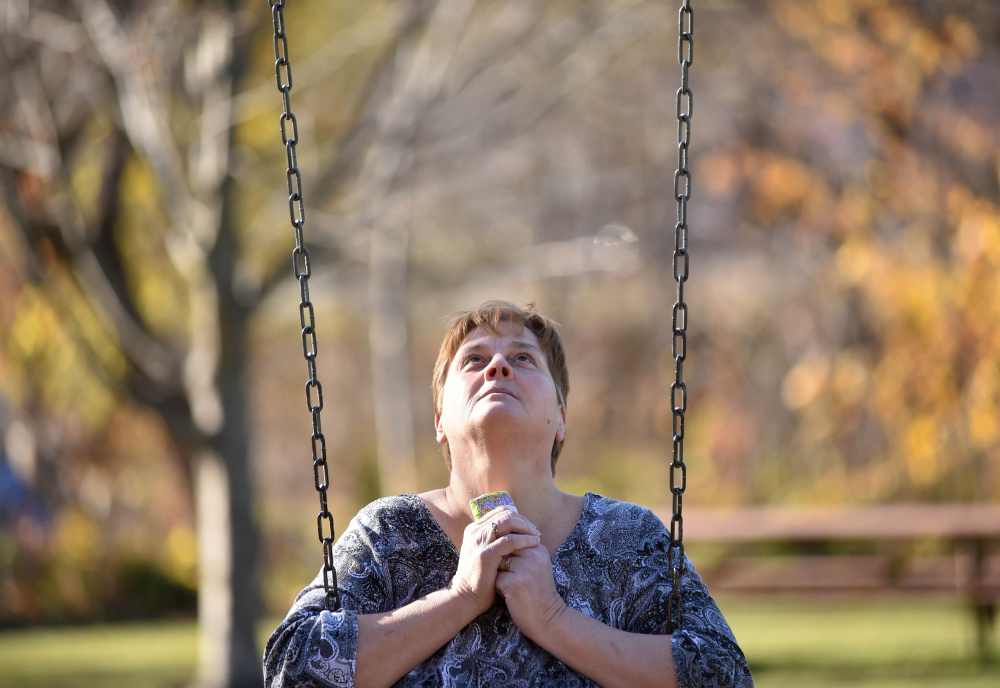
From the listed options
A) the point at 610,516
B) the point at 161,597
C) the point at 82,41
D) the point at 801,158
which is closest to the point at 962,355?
the point at 801,158

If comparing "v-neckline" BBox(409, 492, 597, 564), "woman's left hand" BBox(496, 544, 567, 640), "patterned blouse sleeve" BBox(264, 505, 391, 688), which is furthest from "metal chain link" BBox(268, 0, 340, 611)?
"woman's left hand" BBox(496, 544, 567, 640)

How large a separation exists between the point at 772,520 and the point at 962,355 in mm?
2243

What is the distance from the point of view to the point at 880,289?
25.3 ft

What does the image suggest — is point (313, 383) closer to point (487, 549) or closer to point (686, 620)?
point (487, 549)

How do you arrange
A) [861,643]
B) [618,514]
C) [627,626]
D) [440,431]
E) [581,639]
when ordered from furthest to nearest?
[861,643], [440,431], [618,514], [627,626], [581,639]

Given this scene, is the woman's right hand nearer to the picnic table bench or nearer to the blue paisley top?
the blue paisley top

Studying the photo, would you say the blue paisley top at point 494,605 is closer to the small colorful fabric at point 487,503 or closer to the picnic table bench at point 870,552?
the small colorful fabric at point 487,503

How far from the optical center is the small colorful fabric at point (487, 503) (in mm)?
1993

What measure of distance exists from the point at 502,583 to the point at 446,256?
45.7 ft

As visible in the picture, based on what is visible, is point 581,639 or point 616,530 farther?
point 616,530

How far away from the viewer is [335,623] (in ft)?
6.25

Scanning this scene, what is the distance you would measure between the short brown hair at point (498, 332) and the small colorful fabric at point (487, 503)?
0.22 metres

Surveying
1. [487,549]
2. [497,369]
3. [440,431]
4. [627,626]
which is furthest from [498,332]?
[627,626]

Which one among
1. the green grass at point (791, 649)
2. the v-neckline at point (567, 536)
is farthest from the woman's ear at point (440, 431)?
the green grass at point (791, 649)
